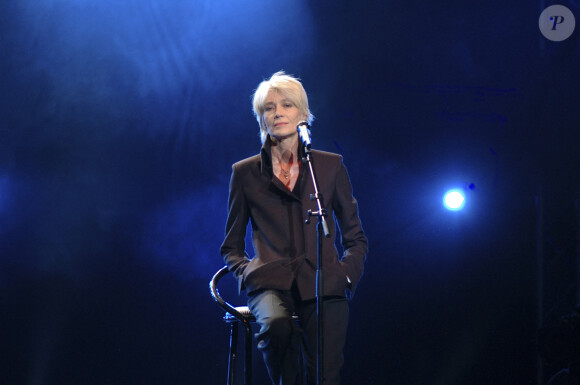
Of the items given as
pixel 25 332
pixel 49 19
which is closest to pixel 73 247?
pixel 25 332

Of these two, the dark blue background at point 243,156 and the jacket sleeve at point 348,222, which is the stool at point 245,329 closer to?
the jacket sleeve at point 348,222

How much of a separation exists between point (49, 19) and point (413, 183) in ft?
11.1

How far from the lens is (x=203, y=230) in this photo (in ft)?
15.3

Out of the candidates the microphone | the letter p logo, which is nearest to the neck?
the microphone

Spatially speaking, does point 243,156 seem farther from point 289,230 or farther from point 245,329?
point 245,329

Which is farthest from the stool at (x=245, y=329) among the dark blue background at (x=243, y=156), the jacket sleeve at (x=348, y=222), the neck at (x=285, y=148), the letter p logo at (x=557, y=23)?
the letter p logo at (x=557, y=23)

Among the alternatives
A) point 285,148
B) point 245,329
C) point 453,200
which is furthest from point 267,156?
point 453,200

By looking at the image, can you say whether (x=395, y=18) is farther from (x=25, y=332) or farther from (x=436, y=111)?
(x=25, y=332)

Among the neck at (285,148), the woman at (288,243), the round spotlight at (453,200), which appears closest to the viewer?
the woman at (288,243)

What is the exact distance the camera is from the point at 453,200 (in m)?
4.98

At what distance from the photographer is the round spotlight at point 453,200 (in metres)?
4.98

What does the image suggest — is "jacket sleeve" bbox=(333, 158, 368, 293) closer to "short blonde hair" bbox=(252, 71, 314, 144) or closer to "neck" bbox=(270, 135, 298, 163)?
"neck" bbox=(270, 135, 298, 163)

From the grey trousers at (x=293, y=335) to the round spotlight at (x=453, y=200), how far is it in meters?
2.70

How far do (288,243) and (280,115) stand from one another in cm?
66
